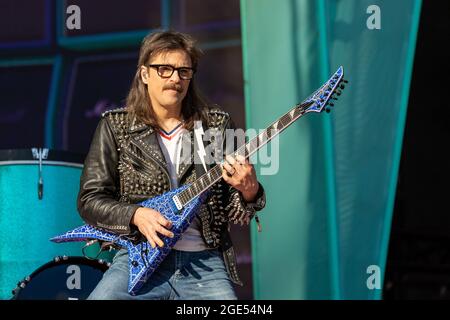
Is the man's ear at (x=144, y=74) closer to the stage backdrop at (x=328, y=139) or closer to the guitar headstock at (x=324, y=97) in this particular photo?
the guitar headstock at (x=324, y=97)

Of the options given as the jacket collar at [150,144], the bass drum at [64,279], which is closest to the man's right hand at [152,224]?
the jacket collar at [150,144]

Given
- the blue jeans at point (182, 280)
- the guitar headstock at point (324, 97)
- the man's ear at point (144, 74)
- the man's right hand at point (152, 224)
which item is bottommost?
the blue jeans at point (182, 280)

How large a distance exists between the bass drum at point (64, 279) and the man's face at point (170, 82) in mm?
950

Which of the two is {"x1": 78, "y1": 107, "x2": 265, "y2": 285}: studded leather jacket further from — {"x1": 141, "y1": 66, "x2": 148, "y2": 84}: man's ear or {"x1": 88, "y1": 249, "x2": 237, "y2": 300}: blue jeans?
{"x1": 141, "y1": 66, "x2": 148, "y2": 84}: man's ear

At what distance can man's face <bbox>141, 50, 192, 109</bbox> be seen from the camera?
10.3 feet

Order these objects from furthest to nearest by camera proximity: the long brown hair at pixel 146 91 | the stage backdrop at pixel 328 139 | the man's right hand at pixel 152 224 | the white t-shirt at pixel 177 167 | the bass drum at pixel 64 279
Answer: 1. the stage backdrop at pixel 328 139
2. the bass drum at pixel 64 279
3. the long brown hair at pixel 146 91
4. the white t-shirt at pixel 177 167
5. the man's right hand at pixel 152 224

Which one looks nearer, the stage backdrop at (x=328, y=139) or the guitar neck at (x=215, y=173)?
the guitar neck at (x=215, y=173)

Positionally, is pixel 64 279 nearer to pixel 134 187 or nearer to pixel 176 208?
pixel 134 187

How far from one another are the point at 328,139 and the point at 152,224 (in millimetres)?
1810

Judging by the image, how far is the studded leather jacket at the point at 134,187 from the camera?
306cm

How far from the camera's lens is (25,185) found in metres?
4.04

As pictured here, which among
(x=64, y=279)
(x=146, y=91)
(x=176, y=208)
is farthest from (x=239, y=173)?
(x=64, y=279)

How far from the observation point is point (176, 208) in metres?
3.04

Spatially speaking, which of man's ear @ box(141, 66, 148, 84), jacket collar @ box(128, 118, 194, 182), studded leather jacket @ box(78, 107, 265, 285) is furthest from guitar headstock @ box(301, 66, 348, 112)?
man's ear @ box(141, 66, 148, 84)
